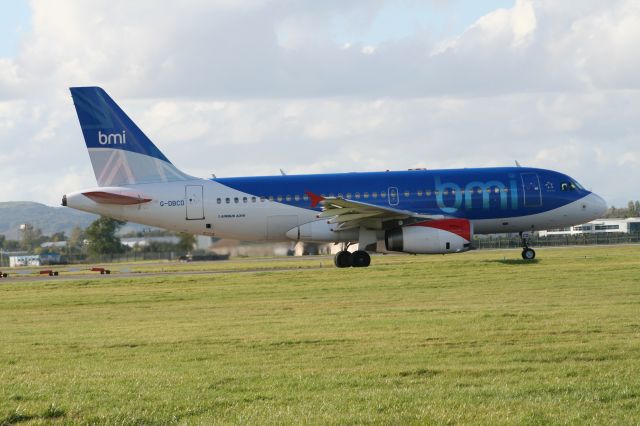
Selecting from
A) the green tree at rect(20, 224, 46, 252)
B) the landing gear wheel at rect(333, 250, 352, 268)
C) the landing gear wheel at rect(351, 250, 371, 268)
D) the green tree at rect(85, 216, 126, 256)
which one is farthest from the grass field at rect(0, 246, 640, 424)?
the green tree at rect(20, 224, 46, 252)

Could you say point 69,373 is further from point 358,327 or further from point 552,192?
point 552,192

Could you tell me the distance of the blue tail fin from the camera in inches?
1654

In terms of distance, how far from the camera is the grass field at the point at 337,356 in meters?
10.7

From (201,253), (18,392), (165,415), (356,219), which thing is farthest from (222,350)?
(201,253)

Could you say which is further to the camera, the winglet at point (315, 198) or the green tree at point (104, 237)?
the green tree at point (104, 237)

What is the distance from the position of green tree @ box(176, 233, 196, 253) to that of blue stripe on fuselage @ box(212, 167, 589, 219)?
6.90 metres

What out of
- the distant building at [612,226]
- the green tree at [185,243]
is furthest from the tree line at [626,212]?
the green tree at [185,243]

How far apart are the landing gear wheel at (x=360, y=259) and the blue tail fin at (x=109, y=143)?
29.0 feet

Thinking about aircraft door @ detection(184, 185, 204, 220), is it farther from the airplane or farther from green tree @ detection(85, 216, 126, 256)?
green tree @ detection(85, 216, 126, 256)

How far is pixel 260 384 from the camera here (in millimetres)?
12461

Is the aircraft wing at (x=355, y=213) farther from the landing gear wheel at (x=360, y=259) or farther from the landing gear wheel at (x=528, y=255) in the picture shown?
the landing gear wheel at (x=528, y=255)

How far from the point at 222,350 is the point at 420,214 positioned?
24849 millimetres

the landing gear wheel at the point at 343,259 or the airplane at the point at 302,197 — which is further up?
the airplane at the point at 302,197

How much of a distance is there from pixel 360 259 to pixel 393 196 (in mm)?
2970
